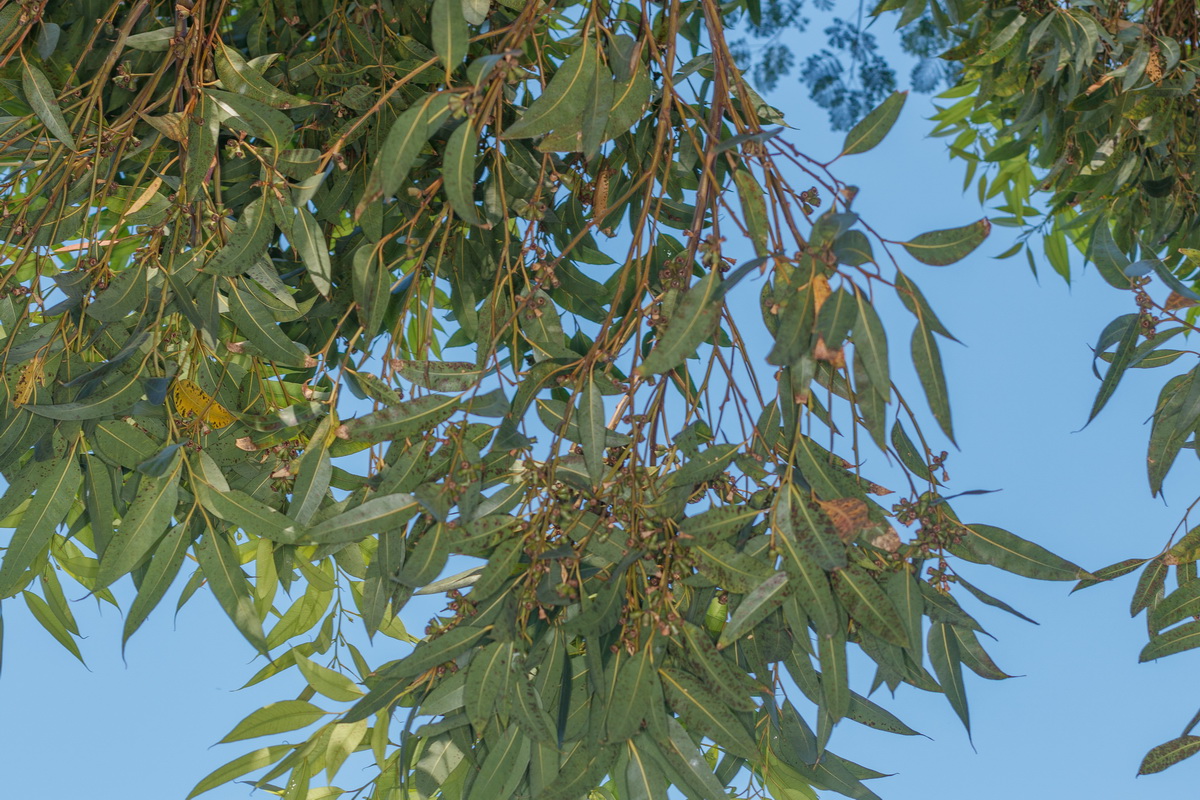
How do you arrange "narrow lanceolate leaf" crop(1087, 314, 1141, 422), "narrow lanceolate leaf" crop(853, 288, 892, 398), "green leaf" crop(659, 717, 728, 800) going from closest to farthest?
"narrow lanceolate leaf" crop(853, 288, 892, 398), "green leaf" crop(659, 717, 728, 800), "narrow lanceolate leaf" crop(1087, 314, 1141, 422)

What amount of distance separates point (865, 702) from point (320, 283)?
41 cm

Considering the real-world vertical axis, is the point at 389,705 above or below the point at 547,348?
below

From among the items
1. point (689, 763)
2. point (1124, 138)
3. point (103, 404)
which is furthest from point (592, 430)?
point (1124, 138)

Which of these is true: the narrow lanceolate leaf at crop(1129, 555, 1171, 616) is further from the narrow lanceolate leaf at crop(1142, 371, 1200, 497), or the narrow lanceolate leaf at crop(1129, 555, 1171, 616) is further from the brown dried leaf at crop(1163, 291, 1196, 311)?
the brown dried leaf at crop(1163, 291, 1196, 311)

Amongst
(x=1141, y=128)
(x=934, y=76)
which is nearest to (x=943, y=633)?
(x=1141, y=128)

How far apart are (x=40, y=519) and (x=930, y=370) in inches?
19.4

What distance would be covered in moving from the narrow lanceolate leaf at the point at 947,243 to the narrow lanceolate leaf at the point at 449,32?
0.21 meters

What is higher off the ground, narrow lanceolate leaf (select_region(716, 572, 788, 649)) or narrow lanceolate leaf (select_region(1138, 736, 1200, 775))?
narrow lanceolate leaf (select_region(716, 572, 788, 649))

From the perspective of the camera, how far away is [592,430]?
0.49 m

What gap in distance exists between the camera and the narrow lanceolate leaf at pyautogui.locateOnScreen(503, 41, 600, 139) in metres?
0.48

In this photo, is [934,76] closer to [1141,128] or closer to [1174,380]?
[1141,128]

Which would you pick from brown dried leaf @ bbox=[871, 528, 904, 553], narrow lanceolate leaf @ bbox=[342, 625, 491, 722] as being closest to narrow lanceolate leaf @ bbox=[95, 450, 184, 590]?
narrow lanceolate leaf @ bbox=[342, 625, 491, 722]

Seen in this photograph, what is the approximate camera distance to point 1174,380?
63cm

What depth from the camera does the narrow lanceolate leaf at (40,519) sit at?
1.89 feet
